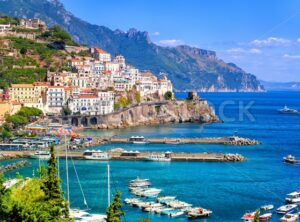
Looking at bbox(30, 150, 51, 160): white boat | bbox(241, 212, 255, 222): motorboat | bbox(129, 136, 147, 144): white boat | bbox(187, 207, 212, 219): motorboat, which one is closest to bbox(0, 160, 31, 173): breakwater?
bbox(30, 150, 51, 160): white boat

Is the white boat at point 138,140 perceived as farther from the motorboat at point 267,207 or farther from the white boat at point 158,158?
the motorboat at point 267,207

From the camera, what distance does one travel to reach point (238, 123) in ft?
258

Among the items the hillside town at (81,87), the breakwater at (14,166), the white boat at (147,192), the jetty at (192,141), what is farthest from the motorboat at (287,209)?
the hillside town at (81,87)

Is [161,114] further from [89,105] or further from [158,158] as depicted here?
[158,158]

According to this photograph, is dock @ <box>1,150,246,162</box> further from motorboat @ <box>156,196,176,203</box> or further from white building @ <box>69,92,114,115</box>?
white building @ <box>69,92,114,115</box>

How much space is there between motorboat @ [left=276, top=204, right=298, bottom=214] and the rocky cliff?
39.6 m

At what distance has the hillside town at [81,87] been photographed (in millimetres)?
62812

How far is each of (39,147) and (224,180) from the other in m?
17.7

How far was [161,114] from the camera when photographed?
74375mm

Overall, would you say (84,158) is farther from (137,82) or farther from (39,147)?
(137,82)

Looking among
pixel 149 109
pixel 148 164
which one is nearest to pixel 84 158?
pixel 148 164

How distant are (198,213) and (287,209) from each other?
4.54m

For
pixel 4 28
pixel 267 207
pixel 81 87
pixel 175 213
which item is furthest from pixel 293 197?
pixel 4 28

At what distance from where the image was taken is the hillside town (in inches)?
2473
